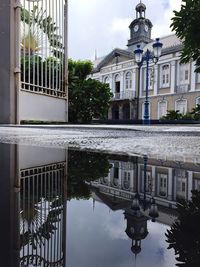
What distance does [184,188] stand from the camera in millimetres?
710

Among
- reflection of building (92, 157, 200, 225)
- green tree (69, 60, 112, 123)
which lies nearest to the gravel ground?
reflection of building (92, 157, 200, 225)

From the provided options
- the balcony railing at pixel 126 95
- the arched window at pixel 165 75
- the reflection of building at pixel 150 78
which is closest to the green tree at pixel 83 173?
the reflection of building at pixel 150 78

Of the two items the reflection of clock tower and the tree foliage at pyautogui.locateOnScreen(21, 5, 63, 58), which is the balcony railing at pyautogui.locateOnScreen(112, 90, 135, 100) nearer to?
the reflection of clock tower

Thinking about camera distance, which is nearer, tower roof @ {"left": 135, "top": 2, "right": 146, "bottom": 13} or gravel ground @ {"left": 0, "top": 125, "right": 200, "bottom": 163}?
gravel ground @ {"left": 0, "top": 125, "right": 200, "bottom": 163}

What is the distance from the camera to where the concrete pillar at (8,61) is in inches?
236

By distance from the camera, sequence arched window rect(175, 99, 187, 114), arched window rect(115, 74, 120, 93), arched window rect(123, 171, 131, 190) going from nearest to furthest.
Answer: arched window rect(123, 171, 131, 190), arched window rect(175, 99, 187, 114), arched window rect(115, 74, 120, 93)

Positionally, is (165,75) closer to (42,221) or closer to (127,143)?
(127,143)

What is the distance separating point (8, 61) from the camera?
613 cm

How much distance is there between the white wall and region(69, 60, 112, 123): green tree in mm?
2787

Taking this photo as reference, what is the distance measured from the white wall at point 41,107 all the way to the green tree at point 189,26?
4.07 m

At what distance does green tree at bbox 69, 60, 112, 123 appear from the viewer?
1078cm

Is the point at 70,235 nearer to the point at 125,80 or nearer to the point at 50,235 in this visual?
the point at 50,235

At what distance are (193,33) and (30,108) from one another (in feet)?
15.0

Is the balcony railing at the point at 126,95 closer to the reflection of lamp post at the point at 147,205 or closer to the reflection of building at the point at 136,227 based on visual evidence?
the reflection of lamp post at the point at 147,205
